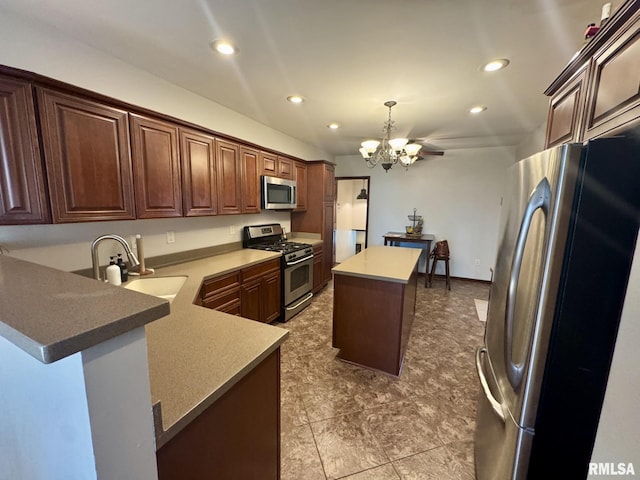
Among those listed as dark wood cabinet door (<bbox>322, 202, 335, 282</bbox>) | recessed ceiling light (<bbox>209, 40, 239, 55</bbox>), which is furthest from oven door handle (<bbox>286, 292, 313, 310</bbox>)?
recessed ceiling light (<bbox>209, 40, 239, 55</bbox>)

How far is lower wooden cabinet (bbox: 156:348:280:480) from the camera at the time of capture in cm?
75

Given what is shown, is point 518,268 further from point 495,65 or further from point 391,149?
point 391,149

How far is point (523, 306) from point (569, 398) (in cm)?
33

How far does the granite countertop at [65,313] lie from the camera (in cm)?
45

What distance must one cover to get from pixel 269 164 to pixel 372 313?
2.30 m

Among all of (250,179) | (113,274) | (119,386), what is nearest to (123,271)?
(113,274)

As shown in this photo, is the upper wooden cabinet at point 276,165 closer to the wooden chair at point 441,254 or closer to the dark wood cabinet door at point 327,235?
the dark wood cabinet door at point 327,235

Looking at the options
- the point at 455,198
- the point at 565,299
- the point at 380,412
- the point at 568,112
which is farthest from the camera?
the point at 455,198

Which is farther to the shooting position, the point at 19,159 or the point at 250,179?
the point at 250,179

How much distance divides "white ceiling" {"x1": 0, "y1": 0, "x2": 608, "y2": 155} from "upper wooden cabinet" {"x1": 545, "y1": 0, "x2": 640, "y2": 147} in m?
0.48

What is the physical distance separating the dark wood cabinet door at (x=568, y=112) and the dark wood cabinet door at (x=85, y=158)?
8.82ft

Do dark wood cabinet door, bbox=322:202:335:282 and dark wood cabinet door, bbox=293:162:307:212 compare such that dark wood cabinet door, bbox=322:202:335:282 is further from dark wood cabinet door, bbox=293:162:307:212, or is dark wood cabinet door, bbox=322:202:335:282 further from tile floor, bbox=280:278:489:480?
tile floor, bbox=280:278:489:480

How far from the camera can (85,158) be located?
1.69 m

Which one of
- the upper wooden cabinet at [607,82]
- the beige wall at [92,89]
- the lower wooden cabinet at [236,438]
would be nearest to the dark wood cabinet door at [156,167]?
the beige wall at [92,89]
